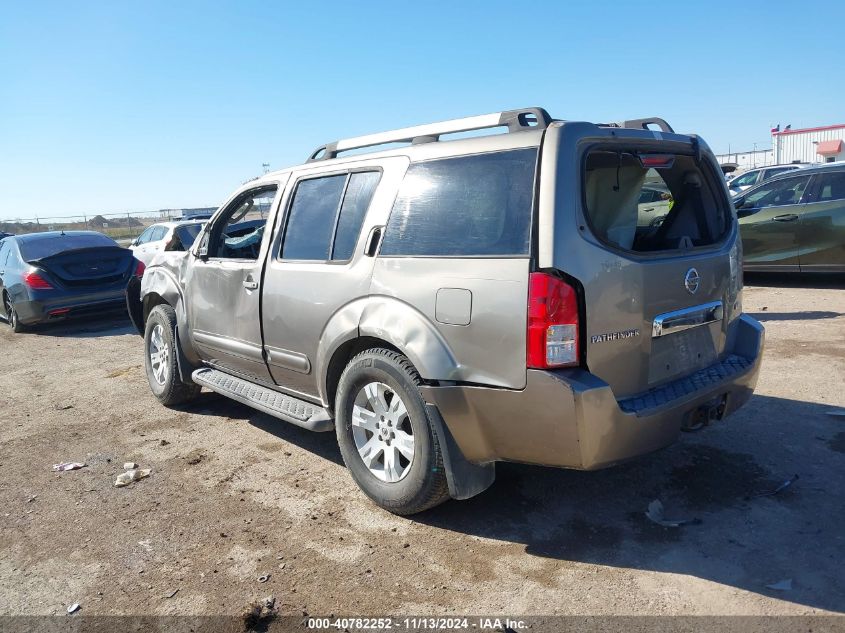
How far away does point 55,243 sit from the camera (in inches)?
425

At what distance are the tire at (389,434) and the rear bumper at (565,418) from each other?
0.54 ft

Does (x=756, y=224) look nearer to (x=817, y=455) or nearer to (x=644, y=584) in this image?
(x=817, y=455)

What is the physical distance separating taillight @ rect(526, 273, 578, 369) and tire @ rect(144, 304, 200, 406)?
3741 millimetres

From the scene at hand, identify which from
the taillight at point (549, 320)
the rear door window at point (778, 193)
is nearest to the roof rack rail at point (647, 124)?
the taillight at point (549, 320)

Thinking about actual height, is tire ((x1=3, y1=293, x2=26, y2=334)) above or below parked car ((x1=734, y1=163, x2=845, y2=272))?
below

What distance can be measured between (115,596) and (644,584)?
2.43 metres

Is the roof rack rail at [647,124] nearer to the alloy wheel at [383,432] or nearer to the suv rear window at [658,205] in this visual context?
the suv rear window at [658,205]

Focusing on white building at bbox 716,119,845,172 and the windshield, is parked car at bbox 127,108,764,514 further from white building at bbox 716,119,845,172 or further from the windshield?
white building at bbox 716,119,845,172

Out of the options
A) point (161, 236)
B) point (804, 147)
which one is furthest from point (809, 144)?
point (161, 236)

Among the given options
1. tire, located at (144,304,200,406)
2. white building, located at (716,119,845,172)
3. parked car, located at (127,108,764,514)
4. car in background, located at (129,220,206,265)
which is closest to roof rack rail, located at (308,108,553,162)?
parked car, located at (127,108,764,514)

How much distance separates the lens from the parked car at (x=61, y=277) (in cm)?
1009

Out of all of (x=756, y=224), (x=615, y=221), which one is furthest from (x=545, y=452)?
(x=756, y=224)

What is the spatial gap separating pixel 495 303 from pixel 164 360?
3962 mm

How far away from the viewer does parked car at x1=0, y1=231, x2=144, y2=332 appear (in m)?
10.1
